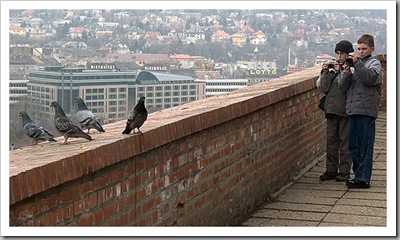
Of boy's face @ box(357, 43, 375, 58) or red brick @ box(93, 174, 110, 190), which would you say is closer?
red brick @ box(93, 174, 110, 190)

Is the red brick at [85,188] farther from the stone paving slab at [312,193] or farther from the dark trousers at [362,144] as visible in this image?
the dark trousers at [362,144]

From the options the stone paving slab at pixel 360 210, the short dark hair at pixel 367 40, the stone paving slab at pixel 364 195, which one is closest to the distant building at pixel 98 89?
the stone paving slab at pixel 360 210

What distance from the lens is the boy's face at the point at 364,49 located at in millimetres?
8562

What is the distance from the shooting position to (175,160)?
6.32m

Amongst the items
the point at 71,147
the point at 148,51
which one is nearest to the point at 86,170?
the point at 71,147

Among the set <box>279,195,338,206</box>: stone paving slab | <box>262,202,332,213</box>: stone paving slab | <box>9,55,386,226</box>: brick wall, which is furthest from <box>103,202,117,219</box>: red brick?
<box>279,195,338,206</box>: stone paving slab

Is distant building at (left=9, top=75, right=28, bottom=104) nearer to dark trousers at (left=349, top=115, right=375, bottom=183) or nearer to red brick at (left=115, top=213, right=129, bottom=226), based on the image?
red brick at (left=115, top=213, right=129, bottom=226)

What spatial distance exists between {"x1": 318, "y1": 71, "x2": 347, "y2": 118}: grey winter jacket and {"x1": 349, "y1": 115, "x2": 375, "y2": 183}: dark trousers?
0.40 m

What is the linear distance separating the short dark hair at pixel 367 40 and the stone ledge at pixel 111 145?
105cm

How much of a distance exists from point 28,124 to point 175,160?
3.77 ft

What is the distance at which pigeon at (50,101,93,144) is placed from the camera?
5.38m

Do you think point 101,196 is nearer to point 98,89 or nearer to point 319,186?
point 98,89

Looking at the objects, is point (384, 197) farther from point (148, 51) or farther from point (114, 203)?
point (114, 203)

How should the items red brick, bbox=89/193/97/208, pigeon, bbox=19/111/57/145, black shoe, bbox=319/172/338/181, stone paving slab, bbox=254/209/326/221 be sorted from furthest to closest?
1. black shoe, bbox=319/172/338/181
2. stone paving slab, bbox=254/209/326/221
3. pigeon, bbox=19/111/57/145
4. red brick, bbox=89/193/97/208
